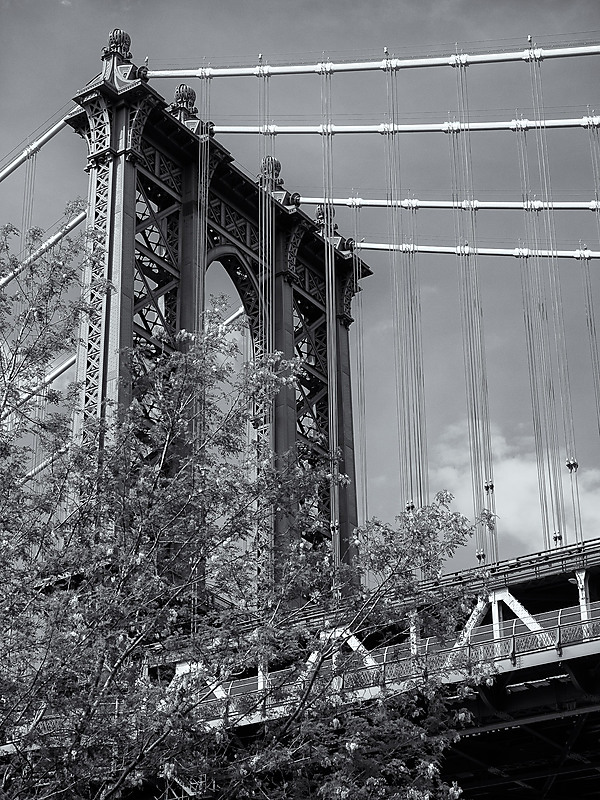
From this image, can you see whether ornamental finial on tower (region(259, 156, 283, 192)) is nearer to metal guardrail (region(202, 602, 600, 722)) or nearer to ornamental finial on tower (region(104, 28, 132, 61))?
ornamental finial on tower (region(104, 28, 132, 61))

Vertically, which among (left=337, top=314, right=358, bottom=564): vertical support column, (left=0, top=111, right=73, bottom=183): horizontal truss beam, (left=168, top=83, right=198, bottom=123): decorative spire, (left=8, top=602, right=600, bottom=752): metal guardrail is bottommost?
(left=8, top=602, right=600, bottom=752): metal guardrail

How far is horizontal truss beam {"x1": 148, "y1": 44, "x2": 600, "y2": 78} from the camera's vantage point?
51.2m

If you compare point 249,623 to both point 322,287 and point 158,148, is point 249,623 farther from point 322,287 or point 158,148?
point 322,287

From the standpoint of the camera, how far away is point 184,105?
44625mm

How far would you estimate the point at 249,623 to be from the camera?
18.8 metres

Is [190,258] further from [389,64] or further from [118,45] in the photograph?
[389,64]

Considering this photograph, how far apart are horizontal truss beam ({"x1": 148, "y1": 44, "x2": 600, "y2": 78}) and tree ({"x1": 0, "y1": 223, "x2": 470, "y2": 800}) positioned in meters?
32.6

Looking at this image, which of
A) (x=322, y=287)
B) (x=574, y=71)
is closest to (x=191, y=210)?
(x=322, y=287)

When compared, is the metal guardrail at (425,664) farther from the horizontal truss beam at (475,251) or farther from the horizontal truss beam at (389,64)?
the horizontal truss beam at (389,64)

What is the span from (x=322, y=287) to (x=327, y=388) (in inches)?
166

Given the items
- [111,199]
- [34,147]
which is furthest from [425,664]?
[34,147]

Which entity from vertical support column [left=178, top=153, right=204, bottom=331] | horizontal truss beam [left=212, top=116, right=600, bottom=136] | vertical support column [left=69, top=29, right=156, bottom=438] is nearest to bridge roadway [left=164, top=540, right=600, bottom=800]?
vertical support column [left=69, top=29, right=156, bottom=438]

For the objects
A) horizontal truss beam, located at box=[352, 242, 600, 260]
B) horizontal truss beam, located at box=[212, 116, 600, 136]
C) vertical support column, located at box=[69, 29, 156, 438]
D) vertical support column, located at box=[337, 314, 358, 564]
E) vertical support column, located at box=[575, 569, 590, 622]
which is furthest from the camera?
horizontal truss beam, located at box=[352, 242, 600, 260]

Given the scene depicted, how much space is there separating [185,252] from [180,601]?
2503cm
